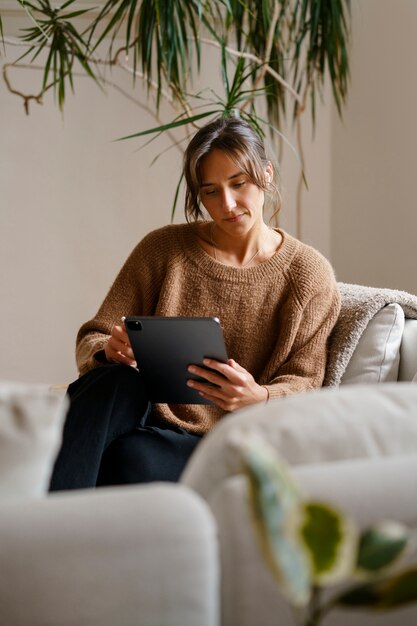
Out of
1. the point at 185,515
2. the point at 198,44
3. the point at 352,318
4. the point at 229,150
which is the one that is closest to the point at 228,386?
the point at 352,318

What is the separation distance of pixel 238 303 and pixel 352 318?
26 cm

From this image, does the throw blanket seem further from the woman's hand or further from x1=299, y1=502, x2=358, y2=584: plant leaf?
x1=299, y1=502, x2=358, y2=584: plant leaf

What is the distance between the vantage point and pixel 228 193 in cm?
220

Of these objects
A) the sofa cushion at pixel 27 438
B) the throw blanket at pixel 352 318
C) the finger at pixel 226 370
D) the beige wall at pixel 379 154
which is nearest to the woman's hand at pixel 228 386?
the finger at pixel 226 370

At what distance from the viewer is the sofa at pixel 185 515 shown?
818 millimetres

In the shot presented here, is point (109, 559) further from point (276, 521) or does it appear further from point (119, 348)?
point (119, 348)

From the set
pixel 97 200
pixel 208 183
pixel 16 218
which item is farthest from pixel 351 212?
pixel 208 183

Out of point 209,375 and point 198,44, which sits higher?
point 198,44

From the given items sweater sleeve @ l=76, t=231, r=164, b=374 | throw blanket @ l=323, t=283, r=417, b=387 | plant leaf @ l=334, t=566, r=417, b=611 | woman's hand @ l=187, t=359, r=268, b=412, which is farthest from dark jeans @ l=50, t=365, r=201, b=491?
plant leaf @ l=334, t=566, r=417, b=611

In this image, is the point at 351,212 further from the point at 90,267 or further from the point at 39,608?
the point at 39,608

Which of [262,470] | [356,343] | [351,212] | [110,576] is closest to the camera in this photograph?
[262,470]

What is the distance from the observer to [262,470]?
620 mm

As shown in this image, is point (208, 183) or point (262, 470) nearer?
point (262, 470)

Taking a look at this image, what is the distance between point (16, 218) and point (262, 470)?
360cm
